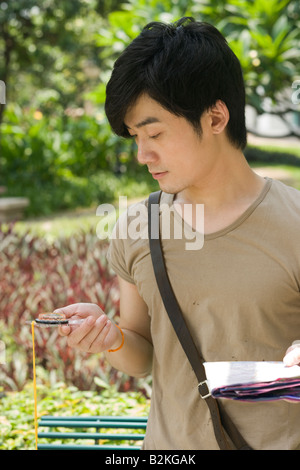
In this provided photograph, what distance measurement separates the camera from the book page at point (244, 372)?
1.41 metres

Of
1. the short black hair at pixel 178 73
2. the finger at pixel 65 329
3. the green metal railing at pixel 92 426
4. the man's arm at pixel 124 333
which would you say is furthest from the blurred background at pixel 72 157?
the short black hair at pixel 178 73

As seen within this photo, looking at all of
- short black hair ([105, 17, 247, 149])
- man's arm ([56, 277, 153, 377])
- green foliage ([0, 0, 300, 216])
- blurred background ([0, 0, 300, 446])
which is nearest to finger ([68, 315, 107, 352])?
man's arm ([56, 277, 153, 377])

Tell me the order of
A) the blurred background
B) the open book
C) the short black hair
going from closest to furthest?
the open book, the short black hair, the blurred background

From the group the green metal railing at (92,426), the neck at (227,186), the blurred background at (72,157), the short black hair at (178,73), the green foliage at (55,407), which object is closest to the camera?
the short black hair at (178,73)

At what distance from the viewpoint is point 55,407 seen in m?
3.16

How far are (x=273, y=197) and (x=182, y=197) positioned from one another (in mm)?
245

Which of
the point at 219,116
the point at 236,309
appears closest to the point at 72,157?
the point at 219,116

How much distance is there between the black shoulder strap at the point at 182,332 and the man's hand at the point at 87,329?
0.17m

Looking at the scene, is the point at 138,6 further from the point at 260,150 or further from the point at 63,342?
the point at 260,150

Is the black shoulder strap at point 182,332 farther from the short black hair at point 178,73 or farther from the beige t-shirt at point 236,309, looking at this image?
the short black hair at point 178,73

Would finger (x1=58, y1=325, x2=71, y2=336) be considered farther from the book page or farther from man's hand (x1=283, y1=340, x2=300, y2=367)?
man's hand (x1=283, y1=340, x2=300, y2=367)

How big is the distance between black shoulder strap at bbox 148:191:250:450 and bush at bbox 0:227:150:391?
1.97m

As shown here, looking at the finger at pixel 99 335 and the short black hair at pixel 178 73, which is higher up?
the short black hair at pixel 178 73

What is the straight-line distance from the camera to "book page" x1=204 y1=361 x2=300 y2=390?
1.41 m
